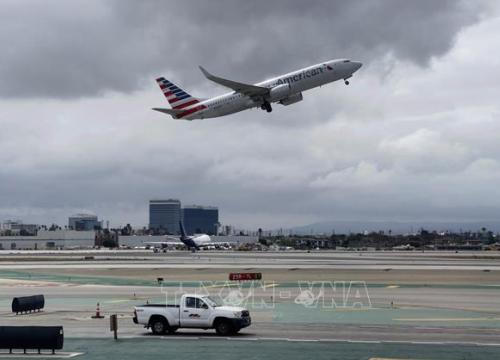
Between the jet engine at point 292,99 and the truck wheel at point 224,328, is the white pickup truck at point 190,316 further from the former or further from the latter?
the jet engine at point 292,99

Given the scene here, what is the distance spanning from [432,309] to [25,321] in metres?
26.8

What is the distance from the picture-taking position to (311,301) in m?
52.5

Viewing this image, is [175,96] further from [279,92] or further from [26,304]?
[26,304]

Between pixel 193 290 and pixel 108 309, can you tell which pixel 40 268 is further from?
pixel 108 309

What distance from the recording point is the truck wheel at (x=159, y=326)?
36375 mm

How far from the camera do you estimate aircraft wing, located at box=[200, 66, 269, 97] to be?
75938 mm

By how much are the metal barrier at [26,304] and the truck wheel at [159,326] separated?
14.9 meters

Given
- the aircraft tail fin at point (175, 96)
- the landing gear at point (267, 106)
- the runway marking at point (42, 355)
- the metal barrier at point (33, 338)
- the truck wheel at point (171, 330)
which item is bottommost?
the runway marking at point (42, 355)

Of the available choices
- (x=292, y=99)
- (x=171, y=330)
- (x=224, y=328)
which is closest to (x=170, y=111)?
(x=292, y=99)

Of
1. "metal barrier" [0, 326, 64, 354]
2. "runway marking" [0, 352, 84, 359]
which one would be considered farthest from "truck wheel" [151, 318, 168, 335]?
"runway marking" [0, 352, 84, 359]

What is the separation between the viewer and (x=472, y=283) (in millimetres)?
68750

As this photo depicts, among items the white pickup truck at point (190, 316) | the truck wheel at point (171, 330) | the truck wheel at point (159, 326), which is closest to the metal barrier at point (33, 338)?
the white pickup truck at point (190, 316)

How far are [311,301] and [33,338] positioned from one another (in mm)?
25826

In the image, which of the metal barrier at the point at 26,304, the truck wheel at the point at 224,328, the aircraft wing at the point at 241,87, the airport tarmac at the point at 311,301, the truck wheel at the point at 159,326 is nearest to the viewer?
the truck wheel at the point at 224,328
